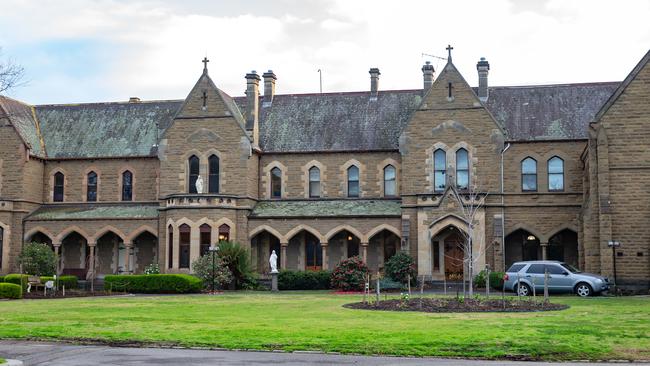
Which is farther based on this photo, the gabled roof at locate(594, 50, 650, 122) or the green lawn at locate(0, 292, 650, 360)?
the gabled roof at locate(594, 50, 650, 122)

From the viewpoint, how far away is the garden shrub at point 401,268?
140ft

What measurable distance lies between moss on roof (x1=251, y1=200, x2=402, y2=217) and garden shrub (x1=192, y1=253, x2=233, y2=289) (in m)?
6.19

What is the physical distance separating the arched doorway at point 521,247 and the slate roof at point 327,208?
6.32m

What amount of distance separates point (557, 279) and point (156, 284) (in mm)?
18304

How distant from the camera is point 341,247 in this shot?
48.2 metres

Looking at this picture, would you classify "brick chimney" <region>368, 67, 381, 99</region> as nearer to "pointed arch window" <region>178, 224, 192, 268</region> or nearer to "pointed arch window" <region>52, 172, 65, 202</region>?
"pointed arch window" <region>178, 224, 192, 268</region>

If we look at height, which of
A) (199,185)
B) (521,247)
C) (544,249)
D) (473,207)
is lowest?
(544,249)

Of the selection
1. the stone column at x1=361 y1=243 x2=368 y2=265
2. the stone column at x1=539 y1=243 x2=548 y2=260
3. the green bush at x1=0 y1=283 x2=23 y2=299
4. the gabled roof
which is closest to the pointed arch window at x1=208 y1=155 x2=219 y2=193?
the stone column at x1=361 y1=243 x2=368 y2=265

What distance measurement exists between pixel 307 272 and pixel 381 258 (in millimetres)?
6342

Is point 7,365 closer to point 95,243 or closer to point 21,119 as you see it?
point 95,243

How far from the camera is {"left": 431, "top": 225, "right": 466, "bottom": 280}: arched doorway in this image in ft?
149

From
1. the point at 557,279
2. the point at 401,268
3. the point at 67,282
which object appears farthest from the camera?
the point at 67,282

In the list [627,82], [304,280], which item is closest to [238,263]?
[304,280]

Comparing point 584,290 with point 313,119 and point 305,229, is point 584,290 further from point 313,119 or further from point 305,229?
point 313,119
